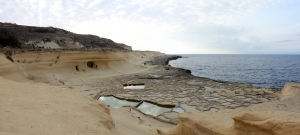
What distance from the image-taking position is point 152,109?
8.43 m

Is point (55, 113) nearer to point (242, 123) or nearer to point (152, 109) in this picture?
point (242, 123)

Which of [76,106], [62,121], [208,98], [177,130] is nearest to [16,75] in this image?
[76,106]

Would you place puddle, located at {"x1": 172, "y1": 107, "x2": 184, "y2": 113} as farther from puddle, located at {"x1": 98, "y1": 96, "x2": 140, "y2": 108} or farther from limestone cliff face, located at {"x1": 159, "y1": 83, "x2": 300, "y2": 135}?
limestone cliff face, located at {"x1": 159, "y1": 83, "x2": 300, "y2": 135}

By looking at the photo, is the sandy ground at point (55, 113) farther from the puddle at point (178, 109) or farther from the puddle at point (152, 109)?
the puddle at point (178, 109)

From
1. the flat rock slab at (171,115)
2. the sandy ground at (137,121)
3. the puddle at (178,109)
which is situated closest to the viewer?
the sandy ground at (137,121)

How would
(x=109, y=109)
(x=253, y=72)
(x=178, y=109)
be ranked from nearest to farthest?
(x=109, y=109) → (x=178, y=109) → (x=253, y=72)

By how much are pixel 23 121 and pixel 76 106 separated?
1498 millimetres

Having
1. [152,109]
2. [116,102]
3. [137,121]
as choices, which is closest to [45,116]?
[137,121]

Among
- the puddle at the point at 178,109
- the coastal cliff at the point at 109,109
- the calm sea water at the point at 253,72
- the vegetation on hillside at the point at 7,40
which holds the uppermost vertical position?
the vegetation on hillside at the point at 7,40

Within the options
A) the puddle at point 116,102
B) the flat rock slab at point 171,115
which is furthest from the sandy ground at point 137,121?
the puddle at point 116,102

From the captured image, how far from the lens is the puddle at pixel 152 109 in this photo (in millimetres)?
8041

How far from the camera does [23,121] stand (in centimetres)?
279

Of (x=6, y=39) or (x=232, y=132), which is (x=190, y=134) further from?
(x=6, y=39)

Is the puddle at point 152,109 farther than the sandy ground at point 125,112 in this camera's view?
Yes
